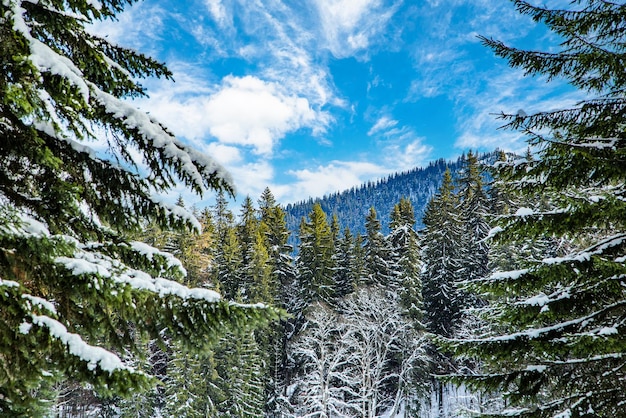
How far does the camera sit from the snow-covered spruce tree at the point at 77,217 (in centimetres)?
234

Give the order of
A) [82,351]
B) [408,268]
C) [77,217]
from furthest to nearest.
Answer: [408,268] < [77,217] < [82,351]

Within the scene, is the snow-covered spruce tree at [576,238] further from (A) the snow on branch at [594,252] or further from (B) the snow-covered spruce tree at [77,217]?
(B) the snow-covered spruce tree at [77,217]

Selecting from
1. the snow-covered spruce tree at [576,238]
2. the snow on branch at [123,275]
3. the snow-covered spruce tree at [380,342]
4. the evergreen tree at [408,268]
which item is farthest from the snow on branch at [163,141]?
the evergreen tree at [408,268]

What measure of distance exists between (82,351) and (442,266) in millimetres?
31924

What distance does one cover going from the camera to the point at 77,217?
11.8 ft

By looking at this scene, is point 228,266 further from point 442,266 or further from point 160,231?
point 160,231

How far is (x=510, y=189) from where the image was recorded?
5836 millimetres

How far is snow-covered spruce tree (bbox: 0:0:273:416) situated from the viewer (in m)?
2.34

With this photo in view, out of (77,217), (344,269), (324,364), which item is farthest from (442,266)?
(77,217)

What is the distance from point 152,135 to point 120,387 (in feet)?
6.33

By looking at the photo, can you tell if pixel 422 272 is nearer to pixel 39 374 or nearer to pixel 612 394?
pixel 612 394

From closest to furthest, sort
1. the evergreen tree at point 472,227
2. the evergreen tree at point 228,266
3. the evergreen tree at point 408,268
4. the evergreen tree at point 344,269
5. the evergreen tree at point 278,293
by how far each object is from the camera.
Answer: the evergreen tree at point 408,268 → the evergreen tree at point 278,293 → the evergreen tree at point 228,266 → the evergreen tree at point 472,227 → the evergreen tree at point 344,269

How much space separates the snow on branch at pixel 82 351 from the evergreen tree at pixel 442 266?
29.1m

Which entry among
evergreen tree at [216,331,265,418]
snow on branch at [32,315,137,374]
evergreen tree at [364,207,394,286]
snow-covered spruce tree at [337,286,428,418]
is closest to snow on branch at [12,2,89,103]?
snow on branch at [32,315,137,374]
